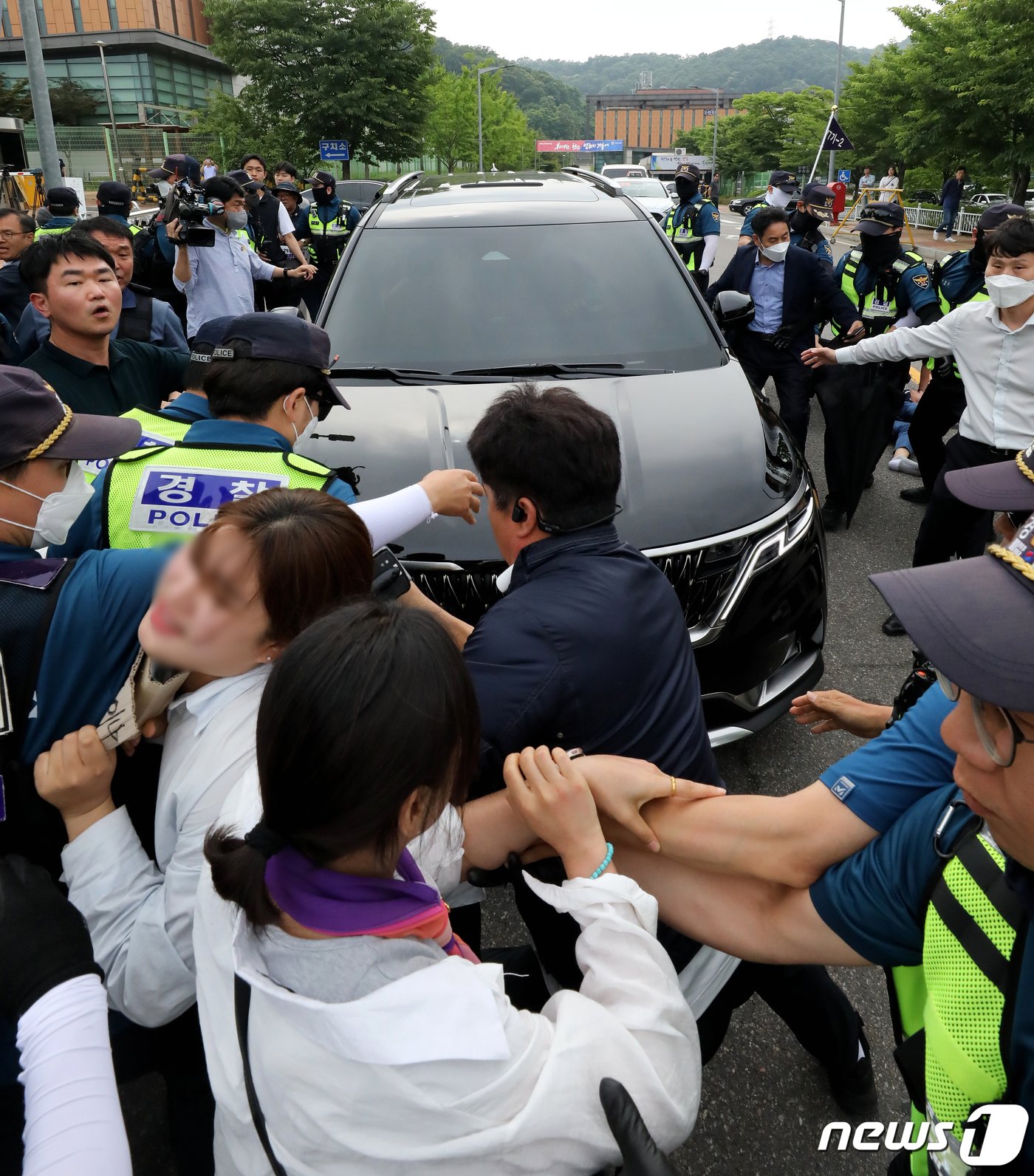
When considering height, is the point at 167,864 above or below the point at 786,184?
below

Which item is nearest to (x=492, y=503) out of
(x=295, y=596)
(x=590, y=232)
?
(x=295, y=596)

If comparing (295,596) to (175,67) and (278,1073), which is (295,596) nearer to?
(278,1073)

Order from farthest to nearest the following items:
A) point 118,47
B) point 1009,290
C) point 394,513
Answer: point 118,47 < point 1009,290 < point 394,513

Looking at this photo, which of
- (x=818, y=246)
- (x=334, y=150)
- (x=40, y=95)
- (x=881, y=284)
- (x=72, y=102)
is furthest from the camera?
(x=72, y=102)

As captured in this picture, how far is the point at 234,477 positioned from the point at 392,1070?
145 cm

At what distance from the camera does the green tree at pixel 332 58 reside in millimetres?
36188

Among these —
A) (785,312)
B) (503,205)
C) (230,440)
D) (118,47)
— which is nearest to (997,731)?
(230,440)

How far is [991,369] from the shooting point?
3.95 metres

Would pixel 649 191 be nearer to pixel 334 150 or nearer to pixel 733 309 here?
pixel 334 150

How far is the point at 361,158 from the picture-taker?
38.9 m

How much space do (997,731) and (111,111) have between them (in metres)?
60.7

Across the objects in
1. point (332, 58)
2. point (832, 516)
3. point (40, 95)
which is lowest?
→ point (832, 516)

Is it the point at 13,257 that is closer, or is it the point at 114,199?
the point at 13,257

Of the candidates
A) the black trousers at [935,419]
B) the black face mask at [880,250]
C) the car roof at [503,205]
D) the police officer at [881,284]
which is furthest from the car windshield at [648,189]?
the car roof at [503,205]
